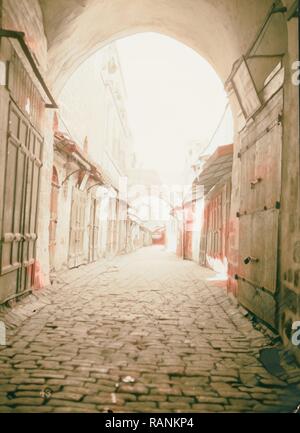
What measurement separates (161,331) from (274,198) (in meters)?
2.25

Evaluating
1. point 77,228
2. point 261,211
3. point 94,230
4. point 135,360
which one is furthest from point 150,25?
point 94,230

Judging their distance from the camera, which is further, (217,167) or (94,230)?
(94,230)

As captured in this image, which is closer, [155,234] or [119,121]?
Answer: [119,121]

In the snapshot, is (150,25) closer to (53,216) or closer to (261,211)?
(53,216)

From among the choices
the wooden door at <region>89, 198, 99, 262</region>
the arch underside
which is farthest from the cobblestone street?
the wooden door at <region>89, 198, 99, 262</region>

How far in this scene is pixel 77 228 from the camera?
40.0ft

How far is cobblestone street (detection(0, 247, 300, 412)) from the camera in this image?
8.85 feet

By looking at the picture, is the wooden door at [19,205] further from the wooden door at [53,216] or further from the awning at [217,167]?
the awning at [217,167]

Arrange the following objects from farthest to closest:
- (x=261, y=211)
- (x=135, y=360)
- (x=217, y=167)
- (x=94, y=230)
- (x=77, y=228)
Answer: (x=94, y=230) < (x=77, y=228) < (x=217, y=167) < (x=261, y=211) < (x=135, y=360)

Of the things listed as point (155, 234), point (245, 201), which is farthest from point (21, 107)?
point (155, 234)

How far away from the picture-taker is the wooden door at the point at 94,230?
14.6 m

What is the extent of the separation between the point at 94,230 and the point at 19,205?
9.60 m

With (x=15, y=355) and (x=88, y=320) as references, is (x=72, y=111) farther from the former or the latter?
(x=15, y=355)

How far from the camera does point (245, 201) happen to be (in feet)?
19.2
